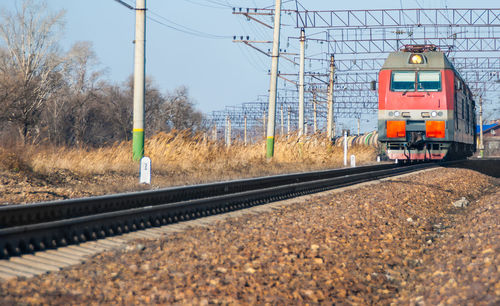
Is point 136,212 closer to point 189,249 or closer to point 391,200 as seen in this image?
point 189,249

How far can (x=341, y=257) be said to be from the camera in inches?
228

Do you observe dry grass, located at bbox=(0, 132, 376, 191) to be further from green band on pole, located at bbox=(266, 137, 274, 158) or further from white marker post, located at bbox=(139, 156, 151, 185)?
white marker post, located at bbox=(139, 156, 151, 185)

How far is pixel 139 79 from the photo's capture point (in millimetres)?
14219

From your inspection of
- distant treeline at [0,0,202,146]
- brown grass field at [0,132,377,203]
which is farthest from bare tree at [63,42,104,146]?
brown grass field at [0,132,377,203]

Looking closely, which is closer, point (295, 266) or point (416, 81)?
point (295, 266)

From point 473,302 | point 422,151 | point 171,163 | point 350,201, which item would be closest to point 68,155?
point 171,163

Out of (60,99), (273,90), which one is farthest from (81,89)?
(273,90)

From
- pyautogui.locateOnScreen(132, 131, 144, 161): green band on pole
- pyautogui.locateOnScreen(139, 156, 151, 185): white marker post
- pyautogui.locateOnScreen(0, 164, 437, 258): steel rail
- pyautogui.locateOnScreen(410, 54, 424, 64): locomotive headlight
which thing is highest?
pyautogui.locateOnScreen(410, 54, 424, 64): locomotive headlight

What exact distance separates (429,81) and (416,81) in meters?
0.43

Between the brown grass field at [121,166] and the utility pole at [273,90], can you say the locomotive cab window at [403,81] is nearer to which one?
the brown grass field at [121,166]

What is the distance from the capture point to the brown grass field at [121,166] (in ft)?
34.4

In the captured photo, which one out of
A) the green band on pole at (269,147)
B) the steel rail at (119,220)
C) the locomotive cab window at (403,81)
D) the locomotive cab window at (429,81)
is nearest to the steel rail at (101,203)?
the steel rail at (119,220)

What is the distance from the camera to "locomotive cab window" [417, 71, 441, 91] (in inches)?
766

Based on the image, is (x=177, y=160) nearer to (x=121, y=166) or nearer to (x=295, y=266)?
(x=121, y=166)
